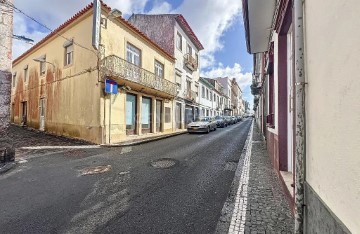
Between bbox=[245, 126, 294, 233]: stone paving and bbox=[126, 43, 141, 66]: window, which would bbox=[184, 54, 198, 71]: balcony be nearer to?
bbox=[126, 43, 141, 66]: window

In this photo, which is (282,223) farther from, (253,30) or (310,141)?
(253,30)

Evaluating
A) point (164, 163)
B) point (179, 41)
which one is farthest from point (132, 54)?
point (164, 163)

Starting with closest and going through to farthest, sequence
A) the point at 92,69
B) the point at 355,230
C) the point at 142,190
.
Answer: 1. the point at 355,230
2. the point at 142,190
3. the point at 92,69

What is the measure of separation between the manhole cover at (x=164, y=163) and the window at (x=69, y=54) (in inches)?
430

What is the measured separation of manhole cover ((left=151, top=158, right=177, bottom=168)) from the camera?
7.16 meters

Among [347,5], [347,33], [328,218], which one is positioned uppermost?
[347,5]

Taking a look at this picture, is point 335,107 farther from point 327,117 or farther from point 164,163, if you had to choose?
point 164,163

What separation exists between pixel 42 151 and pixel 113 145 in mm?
3267

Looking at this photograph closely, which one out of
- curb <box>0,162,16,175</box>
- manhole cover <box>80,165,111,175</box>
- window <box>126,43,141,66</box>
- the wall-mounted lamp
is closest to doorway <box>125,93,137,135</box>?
the wall-mounted lamp

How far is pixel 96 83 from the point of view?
12.9 meters

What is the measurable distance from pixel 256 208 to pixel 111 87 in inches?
444

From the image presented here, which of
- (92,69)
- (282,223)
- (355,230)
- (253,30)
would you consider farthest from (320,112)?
(92,69)

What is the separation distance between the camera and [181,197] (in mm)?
4449

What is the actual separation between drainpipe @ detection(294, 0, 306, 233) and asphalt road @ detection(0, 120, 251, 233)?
1.21m
